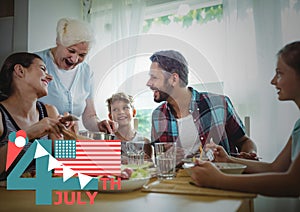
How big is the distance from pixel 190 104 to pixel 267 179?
466mm

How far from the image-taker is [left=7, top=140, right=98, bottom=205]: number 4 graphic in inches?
32.8

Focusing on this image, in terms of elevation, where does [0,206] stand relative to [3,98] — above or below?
below

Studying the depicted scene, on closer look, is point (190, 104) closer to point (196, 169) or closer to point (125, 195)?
point (196, 169)

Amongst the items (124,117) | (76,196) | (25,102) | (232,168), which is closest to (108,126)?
(124,117)

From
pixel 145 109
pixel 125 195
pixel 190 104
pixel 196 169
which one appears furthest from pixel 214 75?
pixel 125 195

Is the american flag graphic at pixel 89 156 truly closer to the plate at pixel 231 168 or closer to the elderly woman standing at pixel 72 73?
the elderly woman standing at pixel 72 73

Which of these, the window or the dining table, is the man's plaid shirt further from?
the dining table

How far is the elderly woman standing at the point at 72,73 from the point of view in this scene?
1210mm

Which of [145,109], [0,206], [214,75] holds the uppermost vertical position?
[214,75]

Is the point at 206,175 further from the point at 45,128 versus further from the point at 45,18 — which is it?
the point at 45,18

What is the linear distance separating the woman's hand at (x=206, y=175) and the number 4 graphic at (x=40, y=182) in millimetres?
270

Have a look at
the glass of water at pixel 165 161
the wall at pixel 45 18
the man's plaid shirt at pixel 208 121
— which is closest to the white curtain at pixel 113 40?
the wall at pixel 45 18

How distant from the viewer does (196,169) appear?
85 cm

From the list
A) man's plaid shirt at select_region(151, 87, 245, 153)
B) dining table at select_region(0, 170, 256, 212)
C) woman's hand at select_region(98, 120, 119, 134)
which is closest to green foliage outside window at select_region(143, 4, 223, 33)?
man's plaid shirt at select_region(151, 87, 245, 153)
